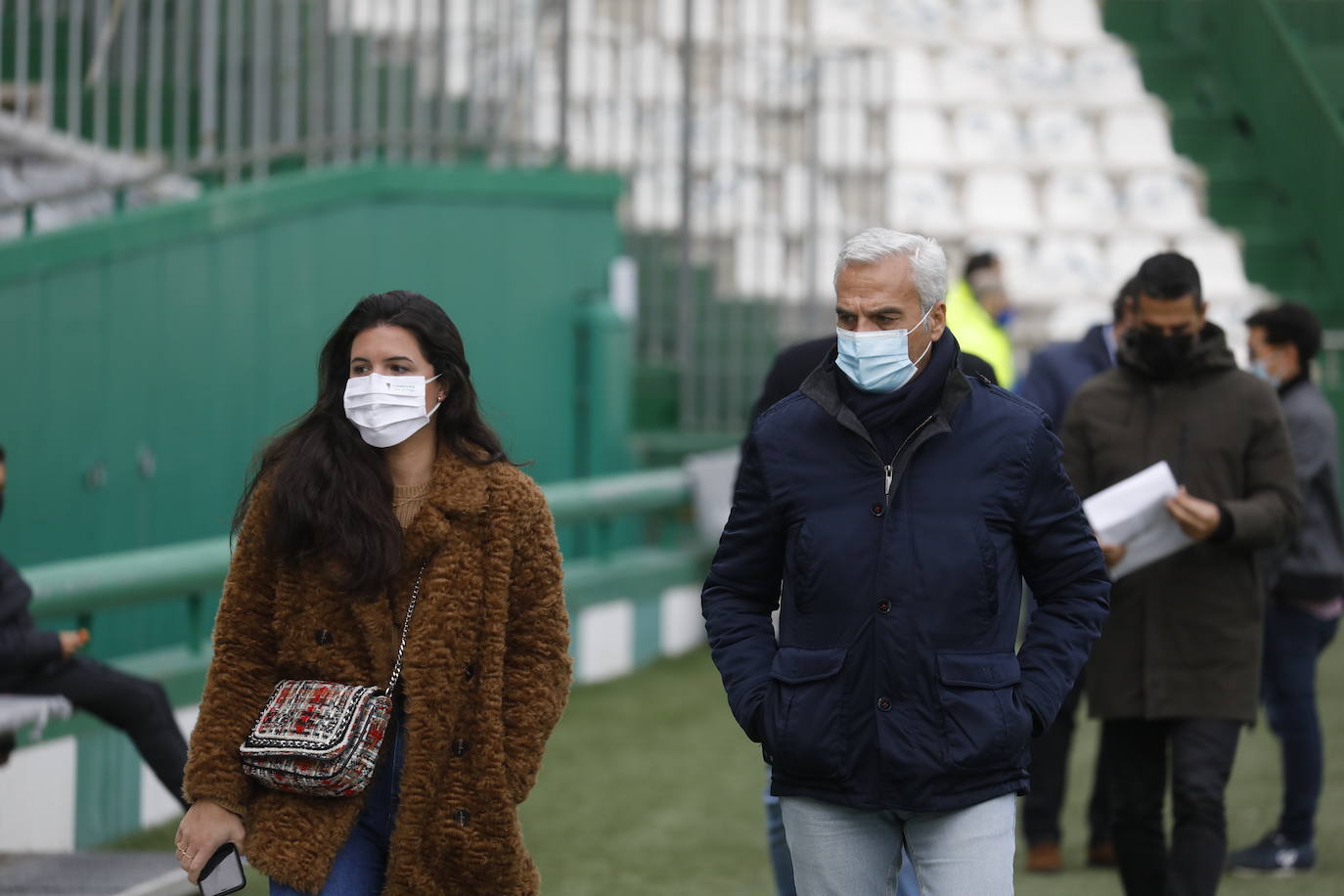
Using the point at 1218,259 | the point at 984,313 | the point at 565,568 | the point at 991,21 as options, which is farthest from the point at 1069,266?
the point at 984,313

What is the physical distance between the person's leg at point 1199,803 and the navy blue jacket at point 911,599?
1.41m

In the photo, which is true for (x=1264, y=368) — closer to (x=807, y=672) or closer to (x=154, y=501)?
(x=807, y=672)

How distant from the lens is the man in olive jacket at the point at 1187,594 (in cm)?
487

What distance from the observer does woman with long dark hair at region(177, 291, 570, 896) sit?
3492 millimetres

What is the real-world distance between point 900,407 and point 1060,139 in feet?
42.5

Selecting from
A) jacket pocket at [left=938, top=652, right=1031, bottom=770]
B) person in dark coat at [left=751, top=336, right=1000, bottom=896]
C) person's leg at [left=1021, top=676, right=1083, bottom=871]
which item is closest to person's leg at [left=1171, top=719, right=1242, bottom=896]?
person in dark coat at [left=751, top=336, right=1000, bottom=896]

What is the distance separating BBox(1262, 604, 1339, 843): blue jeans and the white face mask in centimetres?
349

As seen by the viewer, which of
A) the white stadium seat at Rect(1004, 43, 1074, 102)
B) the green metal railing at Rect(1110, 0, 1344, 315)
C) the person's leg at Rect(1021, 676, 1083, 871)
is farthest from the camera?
the white stadium seat at Rect(1004, 43, 1074, 102)

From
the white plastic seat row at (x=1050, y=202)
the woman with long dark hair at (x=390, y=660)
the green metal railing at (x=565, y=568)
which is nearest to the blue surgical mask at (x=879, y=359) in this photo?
the woman with long dark hair at (x=390, y=660)

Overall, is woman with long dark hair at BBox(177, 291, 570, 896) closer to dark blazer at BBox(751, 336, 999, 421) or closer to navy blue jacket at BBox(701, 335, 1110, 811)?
navy blue jacket at BBox(701, 335, 1110, 811)

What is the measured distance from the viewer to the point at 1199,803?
484cm

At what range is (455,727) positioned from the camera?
3.54m

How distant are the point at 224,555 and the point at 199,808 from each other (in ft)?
11.2

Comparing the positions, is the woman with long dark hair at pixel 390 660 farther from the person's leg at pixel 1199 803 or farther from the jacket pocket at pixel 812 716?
the person's leg at pixel 1199 803
